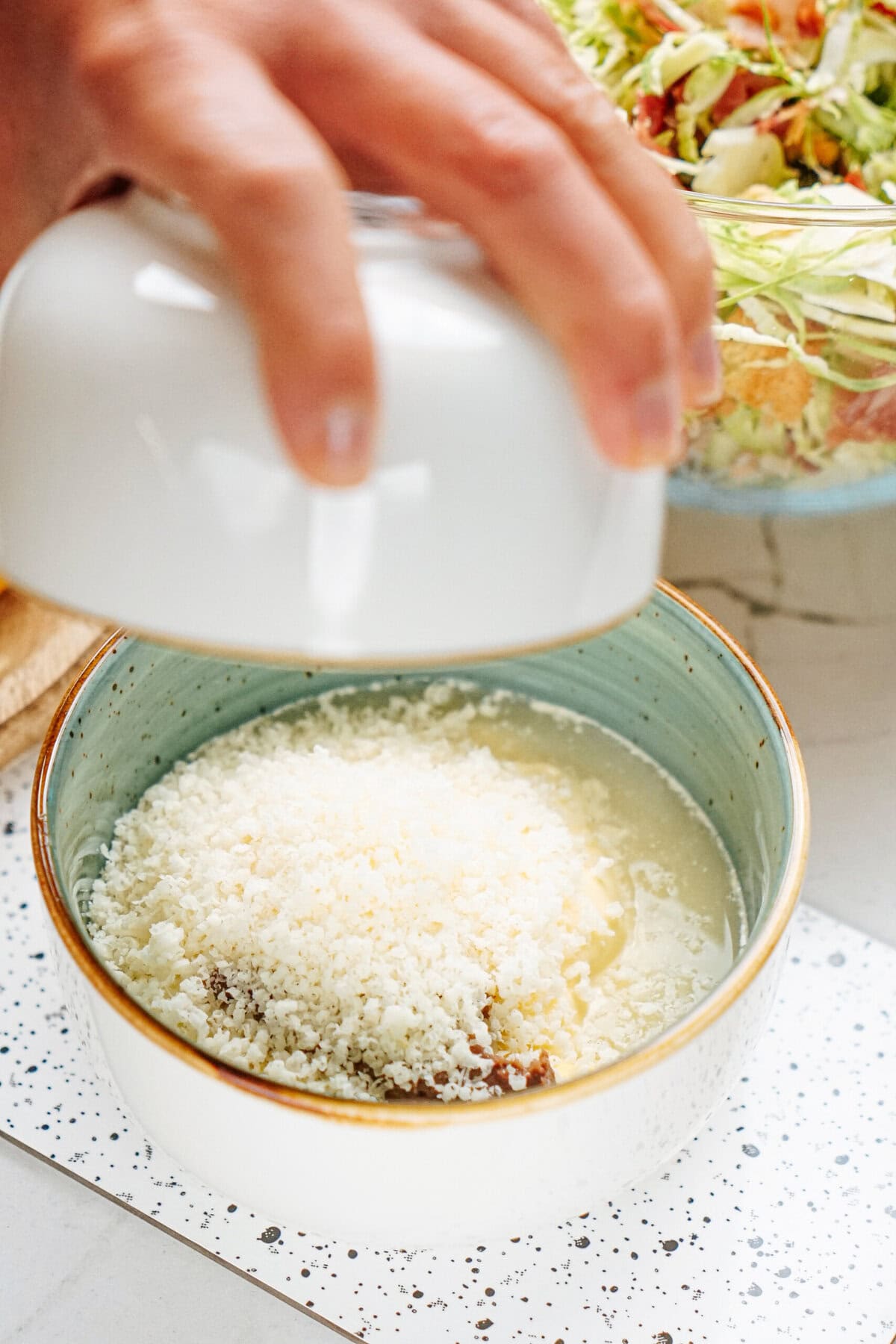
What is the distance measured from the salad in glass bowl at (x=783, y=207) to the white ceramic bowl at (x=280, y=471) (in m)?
0.44

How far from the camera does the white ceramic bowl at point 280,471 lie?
0.86ft

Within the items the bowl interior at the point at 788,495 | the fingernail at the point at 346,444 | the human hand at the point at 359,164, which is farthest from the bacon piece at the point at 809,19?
the fingernail at the point at 346,444

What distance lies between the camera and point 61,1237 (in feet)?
1.62

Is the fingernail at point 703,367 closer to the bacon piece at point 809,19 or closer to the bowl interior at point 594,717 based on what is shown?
the bowl interior at point 594,717

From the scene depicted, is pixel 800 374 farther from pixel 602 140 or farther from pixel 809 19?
pixel 602 140

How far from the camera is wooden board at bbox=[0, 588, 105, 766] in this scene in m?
0.67

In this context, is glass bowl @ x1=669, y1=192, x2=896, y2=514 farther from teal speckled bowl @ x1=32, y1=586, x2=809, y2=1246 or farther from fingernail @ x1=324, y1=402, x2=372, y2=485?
fingernail @ x1=324, y1=402, x2=372, y2=485

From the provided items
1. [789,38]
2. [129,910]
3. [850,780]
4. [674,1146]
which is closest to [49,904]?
[129,910]

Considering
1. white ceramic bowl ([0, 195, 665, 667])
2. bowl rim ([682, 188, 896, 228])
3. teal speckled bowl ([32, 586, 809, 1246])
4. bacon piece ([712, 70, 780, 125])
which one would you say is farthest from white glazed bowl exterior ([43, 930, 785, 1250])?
bacon piece ([712, 70, 780, 125])

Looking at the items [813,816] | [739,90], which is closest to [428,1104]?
[813,816]

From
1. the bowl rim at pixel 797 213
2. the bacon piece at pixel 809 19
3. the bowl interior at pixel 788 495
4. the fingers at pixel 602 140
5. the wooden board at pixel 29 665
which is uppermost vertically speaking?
the fingers at pixel 602 140

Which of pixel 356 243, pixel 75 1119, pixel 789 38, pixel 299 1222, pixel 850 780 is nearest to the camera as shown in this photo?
pixel 356 243

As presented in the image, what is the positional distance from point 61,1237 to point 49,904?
0.16 meters

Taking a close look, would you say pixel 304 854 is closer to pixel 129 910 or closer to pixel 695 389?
pixel 129 910
